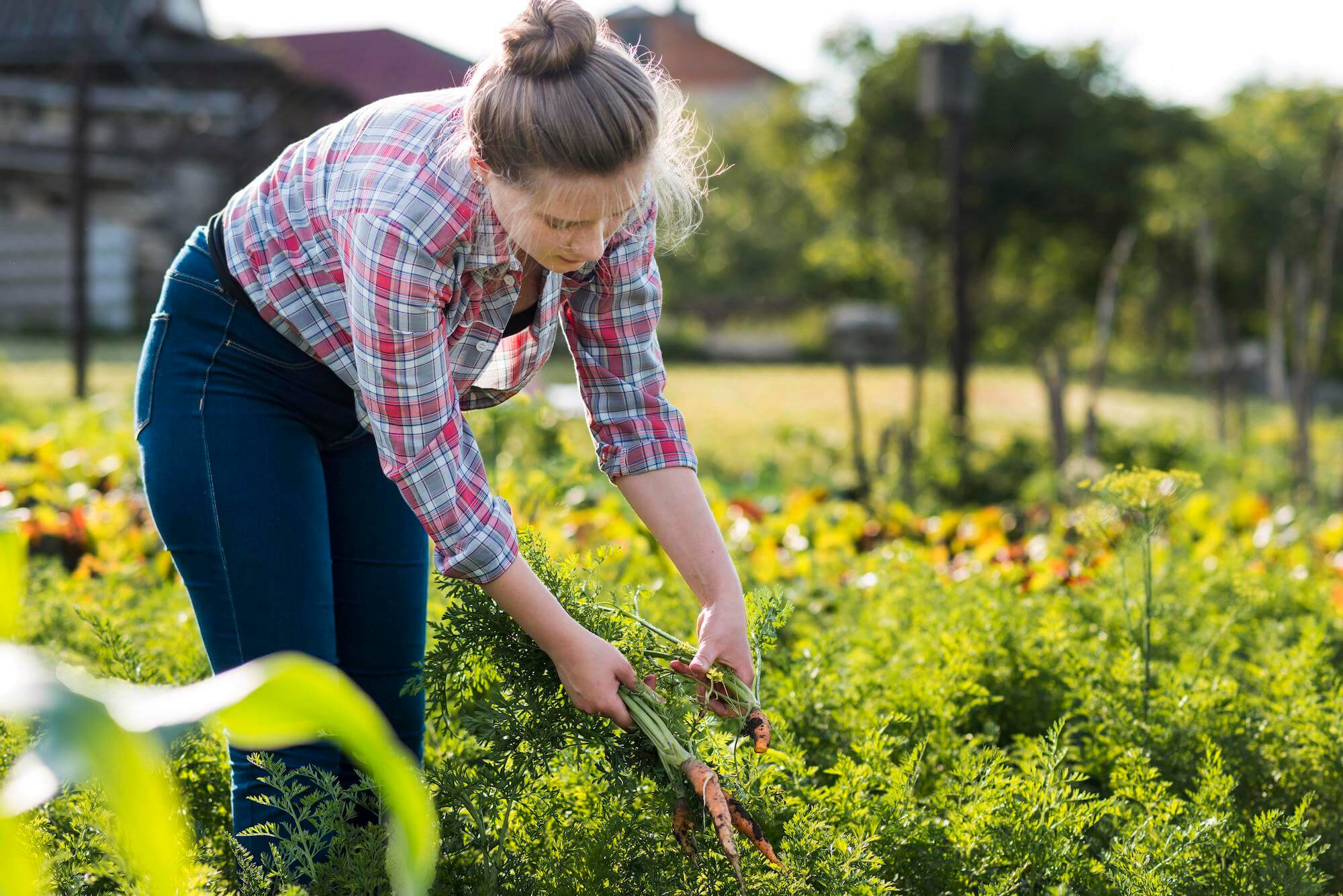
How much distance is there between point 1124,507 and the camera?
2084 mm

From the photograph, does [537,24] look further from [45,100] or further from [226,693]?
[45,100]

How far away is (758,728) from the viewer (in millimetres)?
1578

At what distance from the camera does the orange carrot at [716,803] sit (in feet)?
4.64

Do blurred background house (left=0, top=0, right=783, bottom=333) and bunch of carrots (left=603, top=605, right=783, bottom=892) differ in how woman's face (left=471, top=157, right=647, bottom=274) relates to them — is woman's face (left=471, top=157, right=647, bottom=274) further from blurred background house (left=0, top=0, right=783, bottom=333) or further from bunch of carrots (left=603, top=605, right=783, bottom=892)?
blurred background house (left=0, top=0, right=783, bottom=333)

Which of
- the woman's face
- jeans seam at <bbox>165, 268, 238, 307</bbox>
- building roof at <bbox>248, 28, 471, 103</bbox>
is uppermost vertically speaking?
building roof at <bbox>248, 28, 471, 103</bbox>

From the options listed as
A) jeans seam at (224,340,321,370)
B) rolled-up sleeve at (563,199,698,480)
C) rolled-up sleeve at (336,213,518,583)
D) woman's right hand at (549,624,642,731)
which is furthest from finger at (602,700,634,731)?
jeans seam at (224,340,321,370)

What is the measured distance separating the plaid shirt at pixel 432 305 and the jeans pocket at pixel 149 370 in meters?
0.13

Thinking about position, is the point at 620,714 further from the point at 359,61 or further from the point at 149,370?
the point at 359,61

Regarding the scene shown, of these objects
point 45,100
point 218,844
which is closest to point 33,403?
point 218,844

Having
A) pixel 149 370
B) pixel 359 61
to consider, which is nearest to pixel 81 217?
pixel 149 370

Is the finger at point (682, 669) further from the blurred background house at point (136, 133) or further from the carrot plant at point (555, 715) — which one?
the blurred background house at point (136, 133)

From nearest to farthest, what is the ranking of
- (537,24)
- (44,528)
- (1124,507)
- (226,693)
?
(226,693)
(537,24)
(1124,507)
(44,528)

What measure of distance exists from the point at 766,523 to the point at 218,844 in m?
2.28

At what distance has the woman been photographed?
1.35 meters
